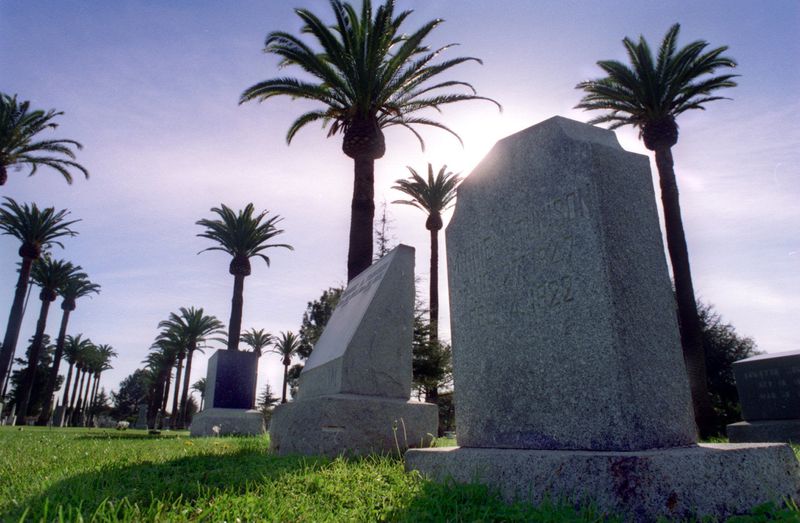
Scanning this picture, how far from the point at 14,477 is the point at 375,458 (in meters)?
2.78

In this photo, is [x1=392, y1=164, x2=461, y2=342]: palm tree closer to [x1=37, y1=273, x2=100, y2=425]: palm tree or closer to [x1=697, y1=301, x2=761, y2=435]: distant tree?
[x1=697, y1=301, x2=761, y2=435]: distant tree

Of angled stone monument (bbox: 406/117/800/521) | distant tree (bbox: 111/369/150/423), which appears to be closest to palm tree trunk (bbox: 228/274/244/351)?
angled stone monument (bbox: 406/117/800/521)

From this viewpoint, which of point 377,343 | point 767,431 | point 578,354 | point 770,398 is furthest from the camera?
point 770,398

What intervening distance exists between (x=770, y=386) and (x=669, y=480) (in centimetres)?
805

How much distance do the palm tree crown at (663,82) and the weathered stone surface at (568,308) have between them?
13619mm

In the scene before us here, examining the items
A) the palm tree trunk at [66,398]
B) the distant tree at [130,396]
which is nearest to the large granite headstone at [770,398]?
the palm tree trunk at [66,398]

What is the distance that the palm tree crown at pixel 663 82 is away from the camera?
15.0m

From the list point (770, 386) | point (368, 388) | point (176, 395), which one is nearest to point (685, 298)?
point (770, 386)

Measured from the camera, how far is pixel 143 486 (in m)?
3.09

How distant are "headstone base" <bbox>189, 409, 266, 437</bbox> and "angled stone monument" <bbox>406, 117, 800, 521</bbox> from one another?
13441 mm

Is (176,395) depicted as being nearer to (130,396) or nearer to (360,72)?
(360,72)

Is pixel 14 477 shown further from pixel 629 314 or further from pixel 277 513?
pixel 629 314

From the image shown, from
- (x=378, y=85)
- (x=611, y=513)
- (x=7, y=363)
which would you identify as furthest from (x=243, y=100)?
(x=7, y=363)

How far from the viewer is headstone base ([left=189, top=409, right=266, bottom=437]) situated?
50.8 feet
